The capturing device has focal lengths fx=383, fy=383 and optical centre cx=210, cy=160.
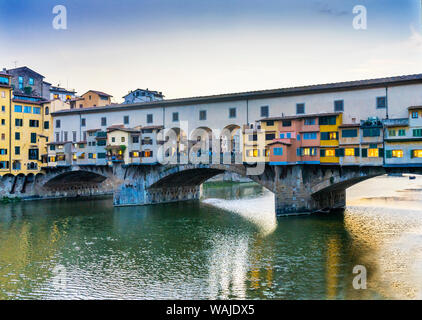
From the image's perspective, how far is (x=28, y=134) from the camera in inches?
2441

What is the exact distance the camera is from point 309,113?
1633 inches

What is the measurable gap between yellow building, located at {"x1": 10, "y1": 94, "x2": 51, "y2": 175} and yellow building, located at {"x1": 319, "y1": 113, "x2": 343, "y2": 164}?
4429cm

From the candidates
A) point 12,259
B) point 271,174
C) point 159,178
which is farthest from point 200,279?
point 159,178

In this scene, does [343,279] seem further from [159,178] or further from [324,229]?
[159,178]

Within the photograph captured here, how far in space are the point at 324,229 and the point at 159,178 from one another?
81.8ft

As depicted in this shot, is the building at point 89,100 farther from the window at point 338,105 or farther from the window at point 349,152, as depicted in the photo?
the window at point 349,152

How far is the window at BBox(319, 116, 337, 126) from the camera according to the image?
129ft

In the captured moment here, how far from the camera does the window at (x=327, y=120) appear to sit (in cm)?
3928

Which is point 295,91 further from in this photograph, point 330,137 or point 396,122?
point 396,122

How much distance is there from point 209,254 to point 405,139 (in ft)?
70.1

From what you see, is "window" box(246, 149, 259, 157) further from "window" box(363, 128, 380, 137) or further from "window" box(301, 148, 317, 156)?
"window" box(363, 128, 380, 137)

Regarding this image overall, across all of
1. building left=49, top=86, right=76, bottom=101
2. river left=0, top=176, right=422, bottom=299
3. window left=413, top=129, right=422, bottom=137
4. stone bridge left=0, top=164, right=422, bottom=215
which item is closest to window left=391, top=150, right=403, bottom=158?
stone bridge left=0, top=164, right=422, bottom=215

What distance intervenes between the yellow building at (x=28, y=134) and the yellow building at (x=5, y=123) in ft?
2.16
